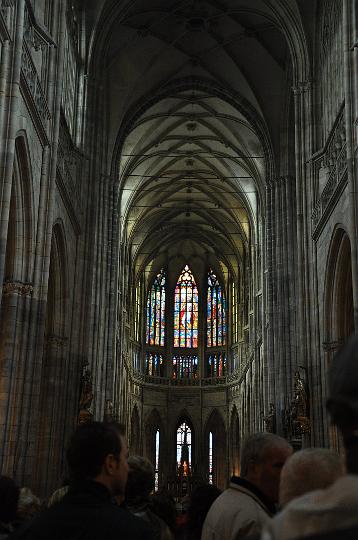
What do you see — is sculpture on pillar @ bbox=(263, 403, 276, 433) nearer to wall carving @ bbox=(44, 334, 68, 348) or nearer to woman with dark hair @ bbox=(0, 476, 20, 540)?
wall carving @ bbox=(44, 334, 68, 348)

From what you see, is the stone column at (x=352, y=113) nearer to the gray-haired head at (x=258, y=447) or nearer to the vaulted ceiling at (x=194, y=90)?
the vaulted ceiling at (x=194, y=90)

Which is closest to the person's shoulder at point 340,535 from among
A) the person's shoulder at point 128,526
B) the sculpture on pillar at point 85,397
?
the person's shoulder at point 128,526

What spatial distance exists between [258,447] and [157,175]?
37.8 metres

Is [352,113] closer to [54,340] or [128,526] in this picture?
[54,340]

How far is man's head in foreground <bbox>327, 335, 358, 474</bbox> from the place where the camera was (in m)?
1.76

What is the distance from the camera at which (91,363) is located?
1009 inches

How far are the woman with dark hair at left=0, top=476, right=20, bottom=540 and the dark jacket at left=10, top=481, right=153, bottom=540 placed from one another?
155 cm

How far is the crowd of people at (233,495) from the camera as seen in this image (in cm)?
171

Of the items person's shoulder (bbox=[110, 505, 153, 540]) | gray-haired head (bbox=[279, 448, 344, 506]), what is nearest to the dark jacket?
person's shoulder (bbox=[110, 505, 153, 540])

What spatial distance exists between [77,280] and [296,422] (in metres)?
8.05

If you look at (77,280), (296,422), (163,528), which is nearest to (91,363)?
(77,280)

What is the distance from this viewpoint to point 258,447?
4.46 m

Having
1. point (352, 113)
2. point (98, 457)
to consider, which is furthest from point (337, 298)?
point (98, 457)

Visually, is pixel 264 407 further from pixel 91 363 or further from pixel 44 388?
pixel 44 388
